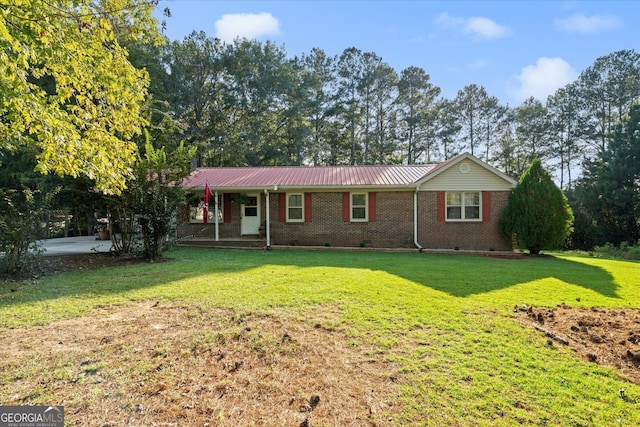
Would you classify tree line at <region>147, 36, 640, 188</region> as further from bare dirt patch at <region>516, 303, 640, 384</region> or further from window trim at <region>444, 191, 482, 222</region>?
bare dirt patch at <region>516, 303, 640, 384</region>

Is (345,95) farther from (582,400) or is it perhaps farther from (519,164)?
(582,400)

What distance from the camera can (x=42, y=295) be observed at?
18.6 ft

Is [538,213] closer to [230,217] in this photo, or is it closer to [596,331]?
[596,331]

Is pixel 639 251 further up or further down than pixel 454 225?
further down

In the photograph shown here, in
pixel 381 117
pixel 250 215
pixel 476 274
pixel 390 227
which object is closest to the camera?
pixel 476 274

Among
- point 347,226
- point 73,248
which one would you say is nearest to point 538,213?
point 347,226

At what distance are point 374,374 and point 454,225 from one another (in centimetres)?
1210

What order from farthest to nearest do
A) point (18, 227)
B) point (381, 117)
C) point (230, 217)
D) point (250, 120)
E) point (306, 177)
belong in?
point (381, 117)
point (250, 120)
point (306, 177)
point (230, 217)
point (18, 227)

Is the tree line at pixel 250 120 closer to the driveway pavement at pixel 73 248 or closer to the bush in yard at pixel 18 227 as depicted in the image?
the bush in yard at pixel 18 227

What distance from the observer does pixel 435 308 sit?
4738 mm

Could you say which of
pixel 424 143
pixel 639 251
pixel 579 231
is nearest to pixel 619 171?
pixel 579 231

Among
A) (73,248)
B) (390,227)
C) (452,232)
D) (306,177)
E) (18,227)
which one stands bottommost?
(73,248)

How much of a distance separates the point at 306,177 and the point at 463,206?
23.8 ft

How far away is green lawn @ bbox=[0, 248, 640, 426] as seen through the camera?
253cm
